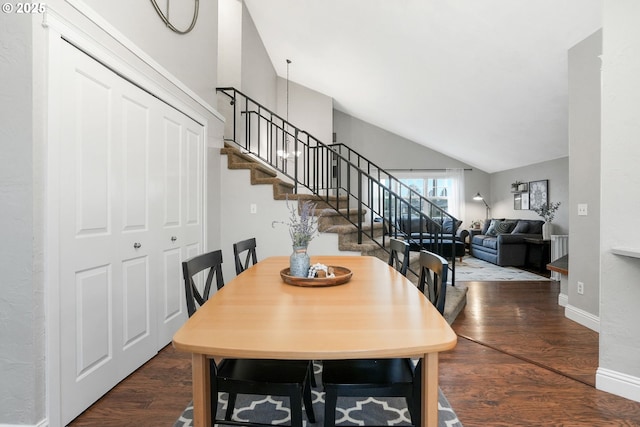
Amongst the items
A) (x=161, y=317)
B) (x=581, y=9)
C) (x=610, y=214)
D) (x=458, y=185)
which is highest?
(x=581, y=9)

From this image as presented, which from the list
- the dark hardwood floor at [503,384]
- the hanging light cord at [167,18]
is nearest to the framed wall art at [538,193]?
the dark hardwood floor at [503,384]

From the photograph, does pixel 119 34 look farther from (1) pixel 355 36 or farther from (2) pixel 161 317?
(1) pixel 355 36

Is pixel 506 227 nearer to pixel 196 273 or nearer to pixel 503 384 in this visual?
pixel 503 384

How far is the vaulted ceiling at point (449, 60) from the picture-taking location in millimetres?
3143

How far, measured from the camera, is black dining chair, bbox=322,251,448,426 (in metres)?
1.16

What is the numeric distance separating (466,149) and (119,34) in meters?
6.91

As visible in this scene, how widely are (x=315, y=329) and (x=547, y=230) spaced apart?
6192 millimetres

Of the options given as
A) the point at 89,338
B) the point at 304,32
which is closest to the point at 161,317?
the point at 89,338

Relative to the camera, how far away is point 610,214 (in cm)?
192

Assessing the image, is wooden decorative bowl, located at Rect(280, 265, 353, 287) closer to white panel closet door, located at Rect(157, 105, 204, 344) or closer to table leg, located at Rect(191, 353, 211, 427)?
table leg, located at Rect(191, 353, 211, 427)

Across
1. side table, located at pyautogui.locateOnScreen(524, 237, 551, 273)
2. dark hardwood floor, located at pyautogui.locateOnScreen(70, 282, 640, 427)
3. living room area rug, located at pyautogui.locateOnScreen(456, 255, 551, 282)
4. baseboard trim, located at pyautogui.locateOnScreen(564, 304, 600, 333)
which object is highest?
side table, located at pyautogui.locateOnScreen(524, 237, 551, 273)

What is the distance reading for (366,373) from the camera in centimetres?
127

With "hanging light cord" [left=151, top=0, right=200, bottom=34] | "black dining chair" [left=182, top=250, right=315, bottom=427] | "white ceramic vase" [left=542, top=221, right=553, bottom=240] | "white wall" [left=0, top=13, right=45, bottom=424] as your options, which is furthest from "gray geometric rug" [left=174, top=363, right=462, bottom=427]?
"white ceramic vase" [left=542, top=221, right=553, bottom=240]

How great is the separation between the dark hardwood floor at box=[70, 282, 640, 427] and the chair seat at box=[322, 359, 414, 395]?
2.19 ft
